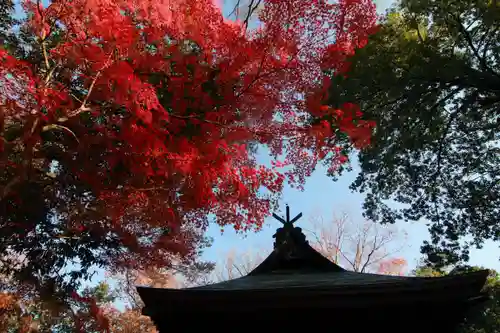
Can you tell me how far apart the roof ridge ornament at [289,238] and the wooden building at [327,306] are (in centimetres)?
280

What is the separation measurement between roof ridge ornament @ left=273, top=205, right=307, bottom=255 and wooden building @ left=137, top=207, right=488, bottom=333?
280 centimetres

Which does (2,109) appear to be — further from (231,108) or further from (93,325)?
(93,325)

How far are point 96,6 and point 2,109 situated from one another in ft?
7.07

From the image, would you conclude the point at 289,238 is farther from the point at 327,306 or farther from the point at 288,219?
the point at 327,306

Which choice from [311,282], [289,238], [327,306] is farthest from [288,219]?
[327,306]

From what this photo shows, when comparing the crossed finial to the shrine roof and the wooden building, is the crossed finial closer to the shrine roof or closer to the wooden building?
the shrine roof

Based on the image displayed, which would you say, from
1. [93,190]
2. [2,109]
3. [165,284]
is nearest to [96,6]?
[2,109]

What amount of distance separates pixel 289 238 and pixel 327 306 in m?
3.31

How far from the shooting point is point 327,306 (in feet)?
13.1

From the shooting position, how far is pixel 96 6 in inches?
221

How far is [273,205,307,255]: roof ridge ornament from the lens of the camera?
7.12m

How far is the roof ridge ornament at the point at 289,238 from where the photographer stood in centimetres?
712

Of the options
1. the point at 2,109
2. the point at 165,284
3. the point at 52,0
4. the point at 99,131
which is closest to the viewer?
the point at 2,109

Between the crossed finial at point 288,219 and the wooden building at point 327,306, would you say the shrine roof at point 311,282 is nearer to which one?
the wooden building at point 327,306
